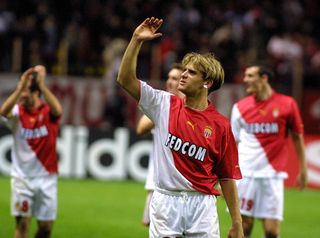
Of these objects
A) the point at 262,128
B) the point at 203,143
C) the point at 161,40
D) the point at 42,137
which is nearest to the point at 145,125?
the point at 42,137

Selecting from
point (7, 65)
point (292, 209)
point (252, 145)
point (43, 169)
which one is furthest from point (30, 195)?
point (7, 65)

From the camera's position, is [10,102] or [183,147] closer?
[183,147]

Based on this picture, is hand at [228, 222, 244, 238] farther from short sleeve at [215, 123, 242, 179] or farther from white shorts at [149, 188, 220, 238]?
short sleeve at [215, 123, 242, 179]

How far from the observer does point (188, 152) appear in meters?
7.18

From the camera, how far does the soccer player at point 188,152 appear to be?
23.5ft

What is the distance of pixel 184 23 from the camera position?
79.2ft

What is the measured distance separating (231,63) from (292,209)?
7391 mm

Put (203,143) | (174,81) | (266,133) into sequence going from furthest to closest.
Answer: (266,133), (174,81), (203,143)

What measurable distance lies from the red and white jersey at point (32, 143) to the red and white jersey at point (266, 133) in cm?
244

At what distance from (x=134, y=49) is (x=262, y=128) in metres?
4.97

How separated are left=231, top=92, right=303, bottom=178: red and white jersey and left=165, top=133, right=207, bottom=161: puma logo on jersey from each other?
13.9 ft

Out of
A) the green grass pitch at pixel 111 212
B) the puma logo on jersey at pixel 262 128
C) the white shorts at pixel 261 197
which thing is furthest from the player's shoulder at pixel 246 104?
the green grass pitch at pixel 111 212

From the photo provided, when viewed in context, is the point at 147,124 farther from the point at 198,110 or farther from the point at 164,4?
the point at 164,4

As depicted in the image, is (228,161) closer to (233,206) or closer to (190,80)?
(233,206)
